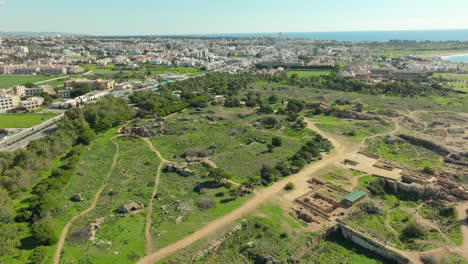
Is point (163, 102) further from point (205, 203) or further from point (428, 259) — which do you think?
point (428, 259)

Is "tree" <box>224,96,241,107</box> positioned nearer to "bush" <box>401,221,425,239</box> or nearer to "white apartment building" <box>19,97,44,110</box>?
"white apartment building" <box>19,97,44,110</box>

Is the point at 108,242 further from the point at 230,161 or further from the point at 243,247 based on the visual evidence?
the point at 230,161

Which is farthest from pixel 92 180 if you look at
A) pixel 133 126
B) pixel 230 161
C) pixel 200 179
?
pixel 133 126

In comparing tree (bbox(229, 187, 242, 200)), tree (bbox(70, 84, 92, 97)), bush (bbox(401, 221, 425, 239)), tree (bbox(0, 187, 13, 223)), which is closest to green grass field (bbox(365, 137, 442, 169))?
bush (bbox(401, 221, 425, 239))

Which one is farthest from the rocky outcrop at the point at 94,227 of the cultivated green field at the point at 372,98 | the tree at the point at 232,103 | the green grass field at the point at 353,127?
the cultivated green field at the point at 372,98

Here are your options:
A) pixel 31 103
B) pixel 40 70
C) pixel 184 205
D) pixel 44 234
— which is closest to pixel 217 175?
pixel 184 205

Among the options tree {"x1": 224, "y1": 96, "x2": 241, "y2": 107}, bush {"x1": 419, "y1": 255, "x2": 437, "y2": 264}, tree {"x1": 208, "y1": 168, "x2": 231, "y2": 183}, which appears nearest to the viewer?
bush {"x1": 419, "y1": 255, "x2": 437, "y2": 264}
